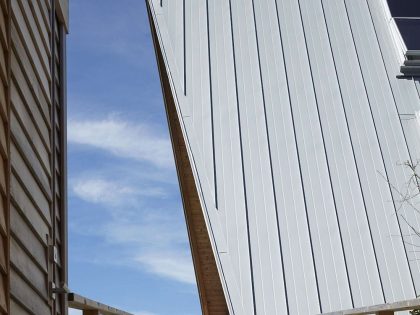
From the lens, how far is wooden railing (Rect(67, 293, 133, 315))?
4727 millimetres

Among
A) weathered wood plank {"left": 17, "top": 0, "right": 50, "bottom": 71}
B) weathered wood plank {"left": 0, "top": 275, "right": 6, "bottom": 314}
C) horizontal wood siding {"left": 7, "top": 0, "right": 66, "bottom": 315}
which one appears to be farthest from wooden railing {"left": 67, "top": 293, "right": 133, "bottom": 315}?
weathered wood plank {"left": 17, "top": 0, "right": 50, "bottom": 71}

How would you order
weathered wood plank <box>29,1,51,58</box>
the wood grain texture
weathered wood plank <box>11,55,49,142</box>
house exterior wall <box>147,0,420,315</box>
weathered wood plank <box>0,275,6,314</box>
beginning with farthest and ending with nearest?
the wood grain texture, house exterior wall <box>147,0,420,315</box>, weathered wood plank <box>29,1,51,58</box>, weathered wood plank <box>11,55,49,142</box>, weathered wood plank <box>0,275,6,314</box>

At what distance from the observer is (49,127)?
517cm

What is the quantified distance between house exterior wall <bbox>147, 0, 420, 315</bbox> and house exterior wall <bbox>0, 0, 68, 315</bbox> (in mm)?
2805

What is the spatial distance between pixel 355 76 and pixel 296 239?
2.94 meters

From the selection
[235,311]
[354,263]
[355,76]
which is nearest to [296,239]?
[354,263]

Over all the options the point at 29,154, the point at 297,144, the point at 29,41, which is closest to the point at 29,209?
the point at 29,154

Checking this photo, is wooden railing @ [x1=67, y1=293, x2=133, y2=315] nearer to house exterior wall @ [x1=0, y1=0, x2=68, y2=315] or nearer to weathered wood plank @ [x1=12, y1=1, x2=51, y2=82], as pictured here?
house exterior wall @ [x1=0, y1=0, x2=68, y2=315]

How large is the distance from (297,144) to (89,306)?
187 inches

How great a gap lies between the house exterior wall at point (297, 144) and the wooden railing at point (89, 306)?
8.02 feet

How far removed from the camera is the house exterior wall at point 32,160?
3.58 m

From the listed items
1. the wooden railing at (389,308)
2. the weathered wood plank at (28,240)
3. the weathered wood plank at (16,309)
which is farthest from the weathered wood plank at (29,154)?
the wooden railing at (389,308)

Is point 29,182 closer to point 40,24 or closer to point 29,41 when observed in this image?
point 29,41

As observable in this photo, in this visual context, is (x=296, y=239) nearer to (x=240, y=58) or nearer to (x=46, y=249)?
(x=240, y=58)
